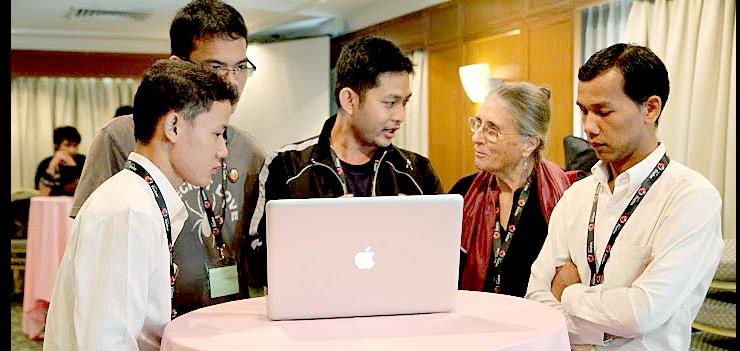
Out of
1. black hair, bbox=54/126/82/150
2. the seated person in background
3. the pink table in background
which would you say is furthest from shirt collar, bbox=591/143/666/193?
black hair, bbox=54/126/82/150

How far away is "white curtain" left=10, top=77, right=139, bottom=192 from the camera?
11125mm

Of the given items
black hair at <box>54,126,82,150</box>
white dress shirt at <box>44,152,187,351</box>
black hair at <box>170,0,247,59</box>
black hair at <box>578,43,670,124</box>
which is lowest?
white dress shirt at <box>44,152,187,351</box>

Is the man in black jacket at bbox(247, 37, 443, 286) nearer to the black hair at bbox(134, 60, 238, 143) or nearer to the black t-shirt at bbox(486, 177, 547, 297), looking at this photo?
the black t-shirt at bbox(486, 177, 547, 297)

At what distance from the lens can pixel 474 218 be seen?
2.59 metres

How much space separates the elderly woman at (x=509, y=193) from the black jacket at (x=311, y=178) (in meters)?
0.21

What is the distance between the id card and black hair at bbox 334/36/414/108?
2.11 feet

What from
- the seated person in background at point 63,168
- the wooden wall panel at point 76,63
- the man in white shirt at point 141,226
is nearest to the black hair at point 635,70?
the man in white shirt at point 141,226

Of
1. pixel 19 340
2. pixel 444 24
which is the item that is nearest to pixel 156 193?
→ pixel 19 340

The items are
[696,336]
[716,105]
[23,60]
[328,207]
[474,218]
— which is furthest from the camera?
[23,60]

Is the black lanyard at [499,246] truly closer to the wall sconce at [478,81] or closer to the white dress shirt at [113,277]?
the white dress shirt at [113,277]

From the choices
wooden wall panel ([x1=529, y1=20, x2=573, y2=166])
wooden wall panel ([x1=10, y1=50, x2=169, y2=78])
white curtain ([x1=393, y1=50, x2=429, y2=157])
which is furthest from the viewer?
wooden wall panel ([x1=10, y1=50, x2=169, y2=78])

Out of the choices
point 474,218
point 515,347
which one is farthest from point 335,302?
point 474,218

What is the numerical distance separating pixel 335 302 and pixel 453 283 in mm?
262

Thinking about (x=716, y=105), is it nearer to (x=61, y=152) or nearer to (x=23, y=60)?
(x=61, y=152)
